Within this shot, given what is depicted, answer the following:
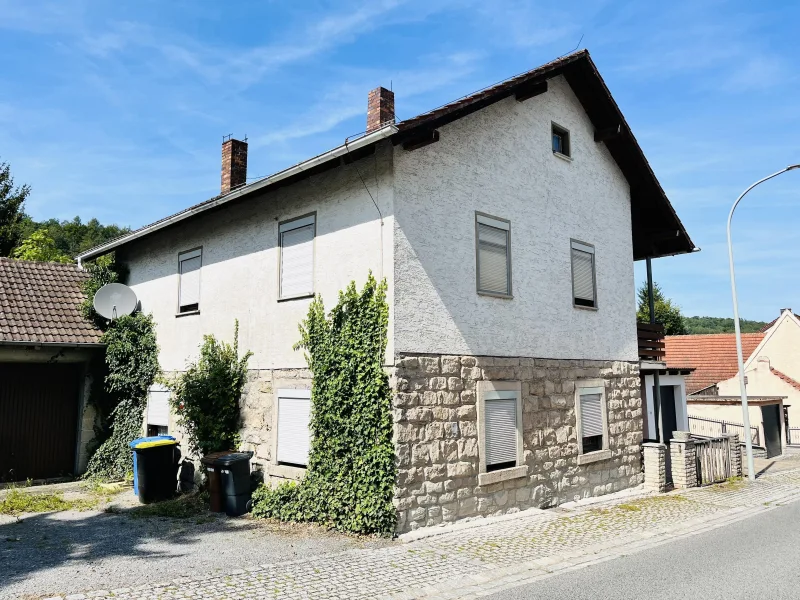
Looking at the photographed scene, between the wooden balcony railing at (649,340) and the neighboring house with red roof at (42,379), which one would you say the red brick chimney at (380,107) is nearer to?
the wooden balcony railing at (649,340)

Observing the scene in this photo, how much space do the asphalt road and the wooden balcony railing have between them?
6.09 metres

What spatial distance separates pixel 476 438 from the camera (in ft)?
34.0

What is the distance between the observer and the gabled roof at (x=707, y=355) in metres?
32.3

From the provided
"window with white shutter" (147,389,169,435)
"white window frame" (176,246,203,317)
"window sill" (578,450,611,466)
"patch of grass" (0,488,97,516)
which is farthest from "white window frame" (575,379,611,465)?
"patch of grass" (0,488,97,516)

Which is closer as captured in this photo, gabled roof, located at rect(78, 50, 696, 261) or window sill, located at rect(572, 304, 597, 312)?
gabled roof, located at rect(78, 50, 696, 261)

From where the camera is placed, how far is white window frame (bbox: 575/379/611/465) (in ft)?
41.0

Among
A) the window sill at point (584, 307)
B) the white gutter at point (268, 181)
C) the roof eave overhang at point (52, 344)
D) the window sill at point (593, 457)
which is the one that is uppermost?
the white gutter at point (268, 181)

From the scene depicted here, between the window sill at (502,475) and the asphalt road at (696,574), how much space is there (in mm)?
2574

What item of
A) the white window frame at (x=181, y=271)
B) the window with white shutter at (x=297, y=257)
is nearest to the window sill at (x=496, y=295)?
the window with white shutter at (x=297, y=257)

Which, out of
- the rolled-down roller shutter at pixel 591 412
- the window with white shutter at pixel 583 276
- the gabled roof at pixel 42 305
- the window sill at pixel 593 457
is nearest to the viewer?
the window sill at pixel 593 457

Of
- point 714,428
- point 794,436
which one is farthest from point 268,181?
point 794,436

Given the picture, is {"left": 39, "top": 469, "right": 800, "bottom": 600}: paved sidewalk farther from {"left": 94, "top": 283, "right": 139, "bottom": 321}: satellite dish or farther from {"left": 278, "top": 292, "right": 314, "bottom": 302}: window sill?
{"left": 94, "top": 283, "right": 139, "bottom": 321}: satellite dish

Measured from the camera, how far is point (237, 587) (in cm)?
679

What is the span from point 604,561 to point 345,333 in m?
4.79
